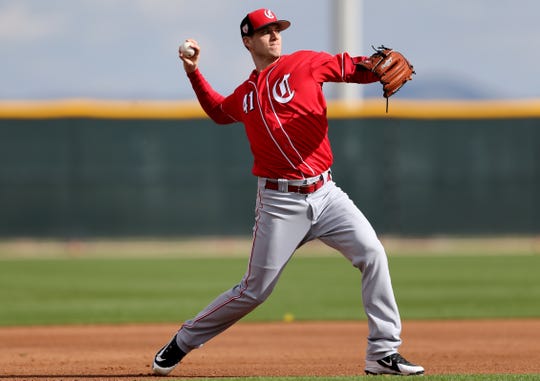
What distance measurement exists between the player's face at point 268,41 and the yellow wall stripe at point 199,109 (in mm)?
14019

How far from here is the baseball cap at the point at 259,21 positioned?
5.37 m

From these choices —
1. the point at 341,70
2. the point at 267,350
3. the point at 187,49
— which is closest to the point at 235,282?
the point at 267,350

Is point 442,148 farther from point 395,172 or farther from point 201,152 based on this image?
point 201,152

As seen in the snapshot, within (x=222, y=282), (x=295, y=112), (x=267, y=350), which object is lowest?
(x=222, y=282)

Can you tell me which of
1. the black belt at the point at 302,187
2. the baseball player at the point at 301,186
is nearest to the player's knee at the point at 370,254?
the baseball player at the point at 301,186

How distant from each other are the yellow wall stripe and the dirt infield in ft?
36.1

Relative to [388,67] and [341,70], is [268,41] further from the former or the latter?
[388,67]

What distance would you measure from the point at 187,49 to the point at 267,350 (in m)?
2.40

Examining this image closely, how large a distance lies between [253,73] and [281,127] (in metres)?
0.43

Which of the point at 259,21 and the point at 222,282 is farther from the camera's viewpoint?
the point at 222,282

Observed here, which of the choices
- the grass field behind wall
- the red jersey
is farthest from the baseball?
the grass field behind wall

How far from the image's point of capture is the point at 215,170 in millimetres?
19406

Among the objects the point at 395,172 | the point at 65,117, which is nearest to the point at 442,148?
the point at 395,172

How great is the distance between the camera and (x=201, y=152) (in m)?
19.5
